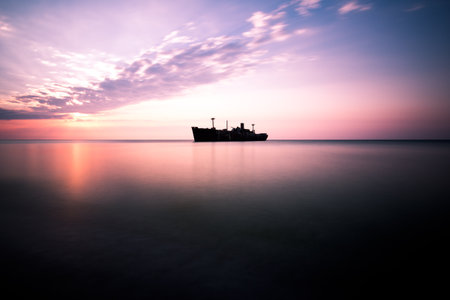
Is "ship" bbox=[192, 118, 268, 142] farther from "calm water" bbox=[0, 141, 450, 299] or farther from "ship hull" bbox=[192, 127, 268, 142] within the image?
"calm water" bbox=[0, 141, 450, 299]

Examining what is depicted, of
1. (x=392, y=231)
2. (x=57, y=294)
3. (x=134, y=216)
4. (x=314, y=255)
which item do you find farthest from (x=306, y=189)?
(x=57, y=294)

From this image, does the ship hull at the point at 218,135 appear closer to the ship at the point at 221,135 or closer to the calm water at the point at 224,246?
the ship at the point at 221,135

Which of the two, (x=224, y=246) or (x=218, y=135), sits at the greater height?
(x=218, y=135)

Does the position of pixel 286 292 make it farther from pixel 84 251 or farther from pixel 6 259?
pixel 6 259

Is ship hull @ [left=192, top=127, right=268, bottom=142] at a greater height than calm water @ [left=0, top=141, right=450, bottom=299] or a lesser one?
greater

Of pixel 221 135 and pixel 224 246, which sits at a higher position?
pixel 221 135

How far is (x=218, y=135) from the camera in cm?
12006

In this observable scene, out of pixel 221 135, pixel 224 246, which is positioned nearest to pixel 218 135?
pixel 221 135

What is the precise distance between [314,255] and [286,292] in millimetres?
1557

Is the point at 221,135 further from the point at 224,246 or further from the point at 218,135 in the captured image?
the point at 224,246

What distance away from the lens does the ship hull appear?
4262 inches

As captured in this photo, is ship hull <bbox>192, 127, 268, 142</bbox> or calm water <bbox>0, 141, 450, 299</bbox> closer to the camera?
calm water <bbox>0, 141, 450, 299</bbox>

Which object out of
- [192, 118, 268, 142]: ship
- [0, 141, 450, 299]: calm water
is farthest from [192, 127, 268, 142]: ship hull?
[0, 141, 450, 299]: calm water

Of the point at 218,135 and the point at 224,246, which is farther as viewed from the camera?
the point at 218,135
